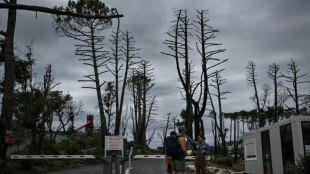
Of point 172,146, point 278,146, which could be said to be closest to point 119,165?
point 172,146

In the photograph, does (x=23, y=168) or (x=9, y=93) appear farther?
(x=23, y=168)

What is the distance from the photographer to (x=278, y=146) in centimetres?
1132

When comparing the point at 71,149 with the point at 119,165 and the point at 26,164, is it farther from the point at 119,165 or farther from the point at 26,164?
the point at 119,165

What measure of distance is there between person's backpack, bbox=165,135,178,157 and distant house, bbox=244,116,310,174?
320 centimetres

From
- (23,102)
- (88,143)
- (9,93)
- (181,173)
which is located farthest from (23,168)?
(88,143)

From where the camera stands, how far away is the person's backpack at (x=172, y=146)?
823cm

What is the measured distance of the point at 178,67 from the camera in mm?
21250

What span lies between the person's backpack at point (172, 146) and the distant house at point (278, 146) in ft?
10.5

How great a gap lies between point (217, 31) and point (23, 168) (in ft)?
42.1

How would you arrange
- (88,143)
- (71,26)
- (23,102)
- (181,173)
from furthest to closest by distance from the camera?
(88,143) → (71,26) → (23,102) → (181,173)

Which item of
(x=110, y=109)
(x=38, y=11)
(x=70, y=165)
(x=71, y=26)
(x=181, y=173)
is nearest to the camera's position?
(x=38, y=11)

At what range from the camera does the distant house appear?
10031 millimetres

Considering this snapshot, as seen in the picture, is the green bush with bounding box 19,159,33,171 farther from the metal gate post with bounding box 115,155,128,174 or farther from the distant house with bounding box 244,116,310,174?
the distant house with bounding box 244,116,310,174

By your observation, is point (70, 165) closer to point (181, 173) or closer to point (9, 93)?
point (9, 93)
